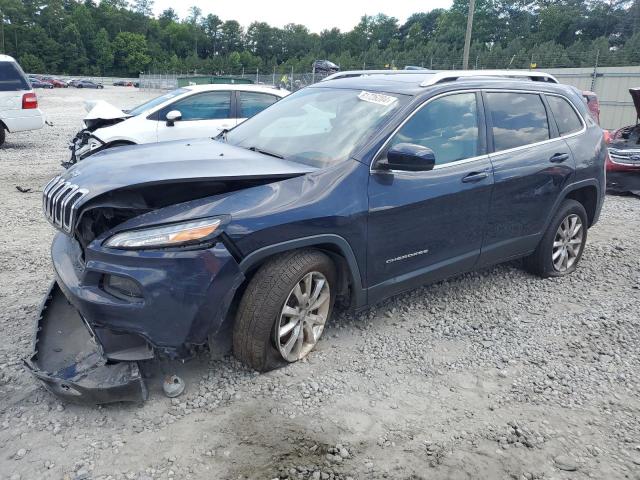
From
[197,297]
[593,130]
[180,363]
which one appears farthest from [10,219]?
[593,130]

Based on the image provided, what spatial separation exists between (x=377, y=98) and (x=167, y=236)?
75.9 inches

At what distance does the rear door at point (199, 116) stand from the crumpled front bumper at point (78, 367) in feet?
17.7

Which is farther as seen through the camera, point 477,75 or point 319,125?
point 477,75

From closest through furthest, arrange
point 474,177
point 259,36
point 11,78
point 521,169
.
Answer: point 474,177, point 521,169, point 11,78, point 259,36

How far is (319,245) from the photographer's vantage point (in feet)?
11.3

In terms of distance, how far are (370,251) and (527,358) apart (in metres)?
1.33

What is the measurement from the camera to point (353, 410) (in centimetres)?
310

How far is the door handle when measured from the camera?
406 centimetres

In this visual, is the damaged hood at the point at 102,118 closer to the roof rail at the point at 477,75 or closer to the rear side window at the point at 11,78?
the rear side window at the point at 11,78

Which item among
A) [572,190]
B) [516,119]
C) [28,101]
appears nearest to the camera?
[516,119]

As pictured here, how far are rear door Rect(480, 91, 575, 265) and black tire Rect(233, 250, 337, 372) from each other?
1.83 m

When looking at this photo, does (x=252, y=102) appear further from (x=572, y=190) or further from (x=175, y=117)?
(x=572, y=190)

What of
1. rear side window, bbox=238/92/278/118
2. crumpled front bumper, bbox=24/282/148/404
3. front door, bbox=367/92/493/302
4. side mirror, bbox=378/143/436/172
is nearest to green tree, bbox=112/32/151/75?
rear side window, bbox=238/92/278/118

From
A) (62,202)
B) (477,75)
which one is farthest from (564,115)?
(62,202)
